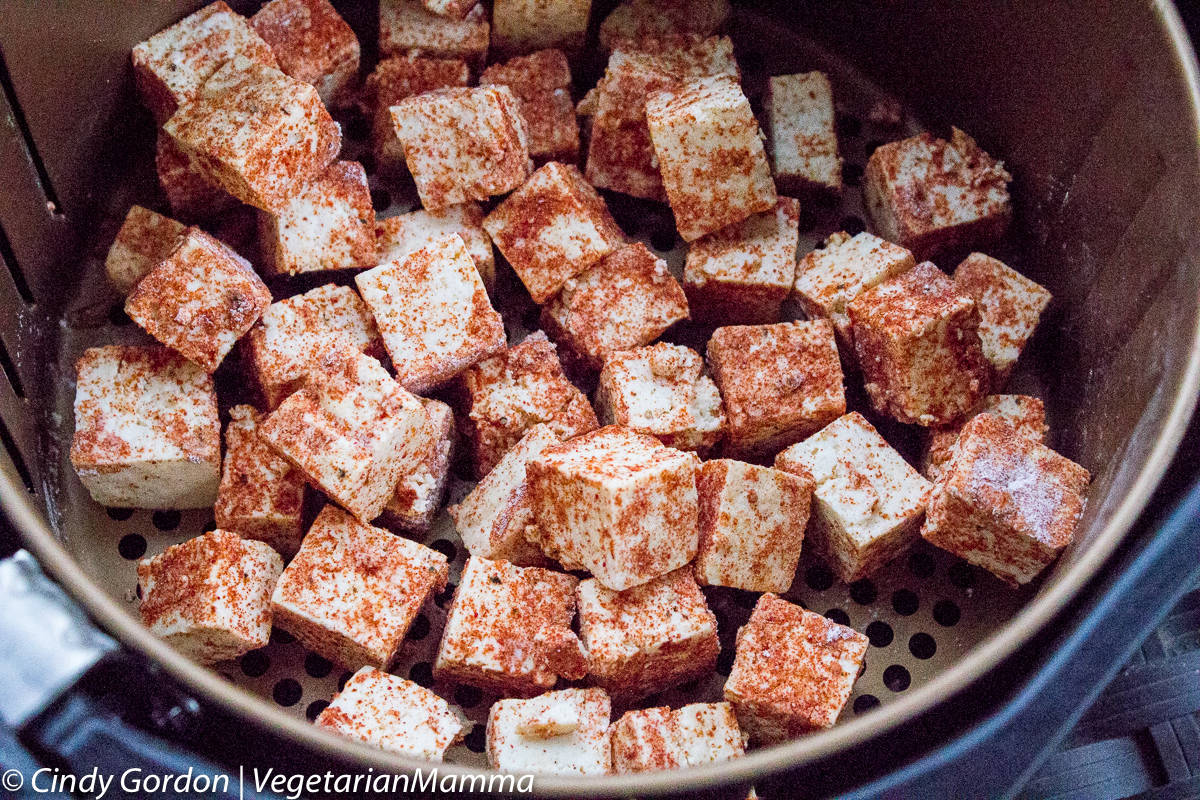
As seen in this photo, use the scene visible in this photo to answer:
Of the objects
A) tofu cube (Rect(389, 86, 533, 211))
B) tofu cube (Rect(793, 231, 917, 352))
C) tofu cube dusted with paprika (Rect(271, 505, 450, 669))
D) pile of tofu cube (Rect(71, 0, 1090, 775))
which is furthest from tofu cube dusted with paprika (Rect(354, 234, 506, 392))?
tofu cube (Rect(793, 231, 917, 352))

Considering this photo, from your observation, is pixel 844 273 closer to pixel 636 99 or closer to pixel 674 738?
pixel 636 99

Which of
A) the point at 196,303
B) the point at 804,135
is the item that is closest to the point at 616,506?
the point at 196,303

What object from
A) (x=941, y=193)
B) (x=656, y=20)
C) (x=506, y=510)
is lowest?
(x=506, y=510)

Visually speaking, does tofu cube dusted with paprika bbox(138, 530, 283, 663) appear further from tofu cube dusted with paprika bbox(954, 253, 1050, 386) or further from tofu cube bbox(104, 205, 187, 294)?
tofu cube dusted with paprika bbox(954, 253, 1050, 386)

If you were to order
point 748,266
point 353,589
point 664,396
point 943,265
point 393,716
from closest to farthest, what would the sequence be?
point 393,716 < point 353,589 < point 664,396 < point 748,266 < point 943,265

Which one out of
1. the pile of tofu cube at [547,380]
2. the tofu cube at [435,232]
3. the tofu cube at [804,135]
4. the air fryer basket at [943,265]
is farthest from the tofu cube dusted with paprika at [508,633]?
the tofu cube at [804,135]

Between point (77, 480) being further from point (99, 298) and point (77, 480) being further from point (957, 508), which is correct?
point (957, 508)
